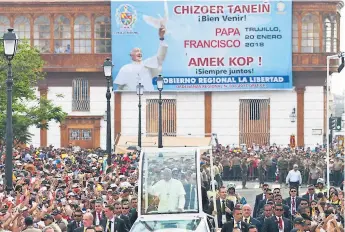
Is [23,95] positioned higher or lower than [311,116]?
higher

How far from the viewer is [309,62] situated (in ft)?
219

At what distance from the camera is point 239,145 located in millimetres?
67062

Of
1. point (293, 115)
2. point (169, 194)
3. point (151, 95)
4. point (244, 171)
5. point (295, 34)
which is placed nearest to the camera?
point (169, 194)

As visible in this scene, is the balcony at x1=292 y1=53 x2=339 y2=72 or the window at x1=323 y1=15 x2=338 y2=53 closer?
the balcony at x1=292 y1=53 x2=339 y2=72

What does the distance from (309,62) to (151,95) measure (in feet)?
31.3

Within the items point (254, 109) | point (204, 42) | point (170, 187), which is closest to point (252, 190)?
point (204, 42)

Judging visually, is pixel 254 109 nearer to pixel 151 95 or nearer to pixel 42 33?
pixel 151 95

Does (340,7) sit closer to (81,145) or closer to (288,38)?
(288,38)

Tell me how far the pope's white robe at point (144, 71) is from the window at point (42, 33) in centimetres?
515

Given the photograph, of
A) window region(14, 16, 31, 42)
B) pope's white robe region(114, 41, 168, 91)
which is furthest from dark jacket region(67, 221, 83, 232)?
window region(14, 16, 31, 42)

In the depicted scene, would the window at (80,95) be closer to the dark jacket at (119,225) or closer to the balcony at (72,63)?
the balcony at (72,63)

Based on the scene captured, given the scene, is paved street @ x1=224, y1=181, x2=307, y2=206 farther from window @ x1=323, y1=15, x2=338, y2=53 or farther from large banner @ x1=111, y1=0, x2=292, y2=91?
window @ x1=323, y1=15, x2=338, y2=53

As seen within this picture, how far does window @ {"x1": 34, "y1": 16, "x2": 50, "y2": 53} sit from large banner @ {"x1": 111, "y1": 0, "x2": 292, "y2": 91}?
461 centimetres

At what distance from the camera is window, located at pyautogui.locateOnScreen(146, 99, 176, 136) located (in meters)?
67.6
